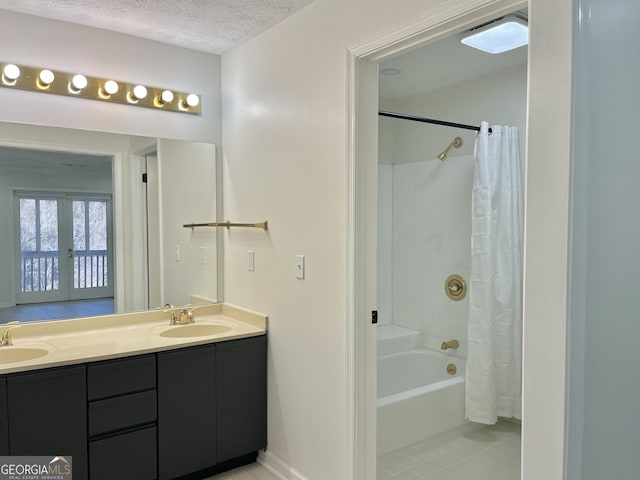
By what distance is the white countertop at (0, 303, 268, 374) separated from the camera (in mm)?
2215

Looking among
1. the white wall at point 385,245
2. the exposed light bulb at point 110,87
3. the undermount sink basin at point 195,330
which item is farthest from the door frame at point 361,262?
the white wall at point 385,245

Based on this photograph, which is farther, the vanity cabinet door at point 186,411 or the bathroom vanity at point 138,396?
the vanity cabinet door at point 186,411

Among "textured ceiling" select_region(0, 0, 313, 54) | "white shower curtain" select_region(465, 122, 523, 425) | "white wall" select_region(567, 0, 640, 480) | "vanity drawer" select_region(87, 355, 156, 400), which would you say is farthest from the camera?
"white shower curtain" select_region(465, 122, 523, 425)

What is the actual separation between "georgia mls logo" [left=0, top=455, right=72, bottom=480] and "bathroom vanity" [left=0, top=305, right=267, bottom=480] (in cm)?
3

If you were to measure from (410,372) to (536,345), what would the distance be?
246 centimetres

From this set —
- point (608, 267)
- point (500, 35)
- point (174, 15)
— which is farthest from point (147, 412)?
point (500, 35)

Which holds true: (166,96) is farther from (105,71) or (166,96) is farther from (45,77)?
(45,77)

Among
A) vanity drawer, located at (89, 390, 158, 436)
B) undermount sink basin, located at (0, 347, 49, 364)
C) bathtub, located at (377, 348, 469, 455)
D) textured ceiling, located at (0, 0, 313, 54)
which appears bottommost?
bathtub, located at (377, 348, 469, 455)

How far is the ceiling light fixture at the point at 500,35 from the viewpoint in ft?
7.72

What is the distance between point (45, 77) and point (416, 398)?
9.02ft

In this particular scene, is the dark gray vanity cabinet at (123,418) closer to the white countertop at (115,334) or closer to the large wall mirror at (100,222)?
the white countertop at (115,334)

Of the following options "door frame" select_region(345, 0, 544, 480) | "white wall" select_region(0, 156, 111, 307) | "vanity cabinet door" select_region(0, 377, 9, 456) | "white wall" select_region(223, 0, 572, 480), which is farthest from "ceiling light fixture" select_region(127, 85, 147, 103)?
"vanity cabinet door" select_region(0, 377, 9, 456)

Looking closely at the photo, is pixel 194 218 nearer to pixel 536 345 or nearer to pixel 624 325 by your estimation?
pixel 536 345

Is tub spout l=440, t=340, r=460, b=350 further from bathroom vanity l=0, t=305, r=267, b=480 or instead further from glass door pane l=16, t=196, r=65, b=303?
glass door pane l=16, t=196, r=65, b=303
